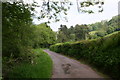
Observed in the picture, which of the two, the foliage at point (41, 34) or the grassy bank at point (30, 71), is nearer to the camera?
the grassy bank at point (30, 71)

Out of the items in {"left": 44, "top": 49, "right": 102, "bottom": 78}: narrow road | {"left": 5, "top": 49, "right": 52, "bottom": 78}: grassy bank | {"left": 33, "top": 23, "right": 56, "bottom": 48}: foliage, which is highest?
{"left": 33, "top": 23, "right": 56, "bottom": 48}: foliage

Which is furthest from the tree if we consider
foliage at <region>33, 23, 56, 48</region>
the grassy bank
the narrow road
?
the grassy bank

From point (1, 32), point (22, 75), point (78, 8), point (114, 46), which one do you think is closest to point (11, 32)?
point (1, 32)

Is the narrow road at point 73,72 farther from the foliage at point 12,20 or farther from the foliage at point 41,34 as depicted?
the foliage at point 12,20

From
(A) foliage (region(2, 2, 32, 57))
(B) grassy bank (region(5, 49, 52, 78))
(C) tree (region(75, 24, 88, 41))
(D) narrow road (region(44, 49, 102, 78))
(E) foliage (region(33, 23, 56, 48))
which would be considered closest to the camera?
(A) foliage (region(2, 2, 32, 57))

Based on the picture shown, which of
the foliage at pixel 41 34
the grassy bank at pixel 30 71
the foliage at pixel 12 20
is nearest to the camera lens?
the foliage at pixel 12 20

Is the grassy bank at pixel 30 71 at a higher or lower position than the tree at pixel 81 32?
lower

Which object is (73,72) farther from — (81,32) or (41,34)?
(81,32)

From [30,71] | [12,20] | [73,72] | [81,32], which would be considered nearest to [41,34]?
[81,32]

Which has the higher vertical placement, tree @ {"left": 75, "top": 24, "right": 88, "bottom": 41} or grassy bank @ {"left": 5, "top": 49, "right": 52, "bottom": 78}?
tree @ {"left": 75, "top": 24, "right": 88, "bottom": 41}

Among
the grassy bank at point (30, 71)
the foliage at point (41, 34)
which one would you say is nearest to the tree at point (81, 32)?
the foliage at point (41, 34)

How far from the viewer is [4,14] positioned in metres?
4.34

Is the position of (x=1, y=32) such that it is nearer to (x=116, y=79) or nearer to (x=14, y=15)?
(x=14, y=15)

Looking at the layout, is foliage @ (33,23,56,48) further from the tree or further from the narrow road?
the tree
